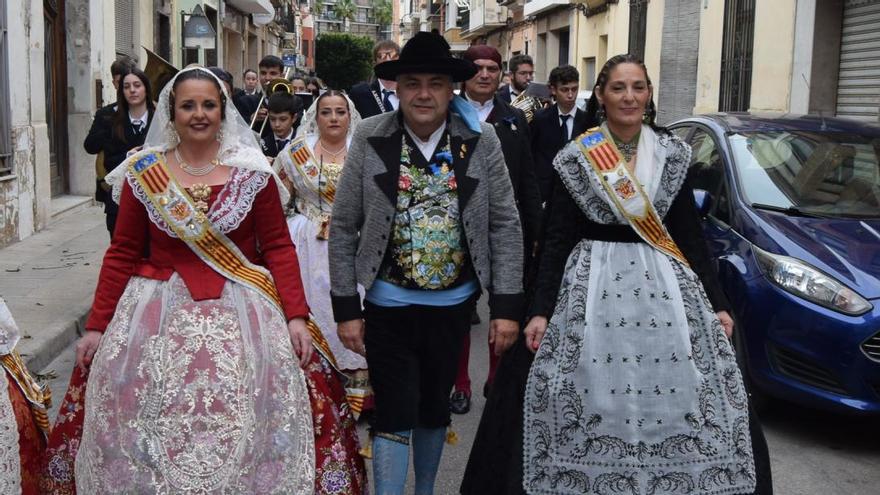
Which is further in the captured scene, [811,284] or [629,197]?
[811,284]

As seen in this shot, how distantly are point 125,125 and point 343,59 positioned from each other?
188ft

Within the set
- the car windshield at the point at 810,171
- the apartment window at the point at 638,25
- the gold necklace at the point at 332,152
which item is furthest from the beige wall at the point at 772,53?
the gold necklace at the point at 332,152

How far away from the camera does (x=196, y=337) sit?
370 cm

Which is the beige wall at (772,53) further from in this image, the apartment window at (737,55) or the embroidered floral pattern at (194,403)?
the embroidered floral pattern at (194,403)

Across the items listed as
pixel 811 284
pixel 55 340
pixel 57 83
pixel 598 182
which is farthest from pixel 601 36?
pixel 598 182

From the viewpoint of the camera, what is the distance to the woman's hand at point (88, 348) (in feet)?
12.6

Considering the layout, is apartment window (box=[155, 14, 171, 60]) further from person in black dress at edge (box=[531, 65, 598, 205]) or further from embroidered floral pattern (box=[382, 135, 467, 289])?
embroidered floral pattern (box=[382, 135, 467, 289])

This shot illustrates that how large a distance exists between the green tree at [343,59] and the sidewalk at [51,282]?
46.3 meters

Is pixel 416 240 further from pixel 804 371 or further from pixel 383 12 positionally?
pixel 383 12

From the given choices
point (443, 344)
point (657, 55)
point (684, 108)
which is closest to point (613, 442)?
point (443, 344)

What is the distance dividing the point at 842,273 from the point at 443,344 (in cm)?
238

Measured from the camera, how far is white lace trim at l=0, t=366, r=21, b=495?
12.3 feet

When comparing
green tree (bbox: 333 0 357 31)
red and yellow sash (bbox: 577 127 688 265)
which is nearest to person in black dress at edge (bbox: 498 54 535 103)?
red and yellow sash (bbox: 577 127 688 265)

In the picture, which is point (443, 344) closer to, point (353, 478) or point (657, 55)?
point (353, 478)
